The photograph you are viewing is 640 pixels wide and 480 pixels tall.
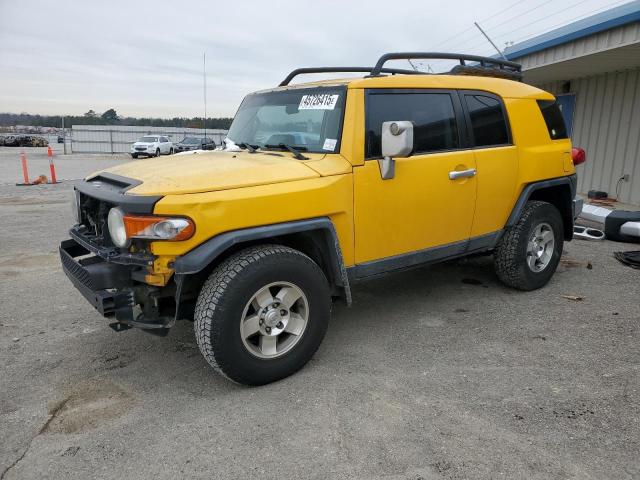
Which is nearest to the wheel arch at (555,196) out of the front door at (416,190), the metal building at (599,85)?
the front door at (416,190)

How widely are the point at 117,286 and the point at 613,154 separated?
10.6m

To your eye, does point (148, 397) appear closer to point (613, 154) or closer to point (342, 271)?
point (342, 271)

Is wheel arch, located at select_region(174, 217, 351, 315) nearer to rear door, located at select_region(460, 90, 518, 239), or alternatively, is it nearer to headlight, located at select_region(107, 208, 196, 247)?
headlight, located at select_region(107, 208, 196, 247)

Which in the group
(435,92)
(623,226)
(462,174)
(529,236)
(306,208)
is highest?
(435,92)

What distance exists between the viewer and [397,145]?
332 cm

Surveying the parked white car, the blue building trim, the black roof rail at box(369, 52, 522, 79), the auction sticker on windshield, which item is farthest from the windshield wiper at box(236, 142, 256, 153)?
the parked white car

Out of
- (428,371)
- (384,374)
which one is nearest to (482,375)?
(428,371)

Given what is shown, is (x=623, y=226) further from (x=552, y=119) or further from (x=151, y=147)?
(x=151, y=147)

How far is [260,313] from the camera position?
125 inches

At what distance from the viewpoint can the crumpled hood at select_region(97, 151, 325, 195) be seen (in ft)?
9.82

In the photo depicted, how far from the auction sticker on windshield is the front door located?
0.83ft

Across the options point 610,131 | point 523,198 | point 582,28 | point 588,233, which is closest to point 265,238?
point 523,198

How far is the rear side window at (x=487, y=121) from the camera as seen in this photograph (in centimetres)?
431

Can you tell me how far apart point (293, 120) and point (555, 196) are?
9.85 ft
